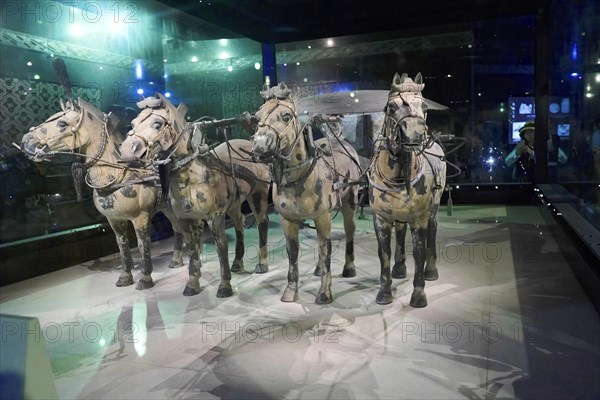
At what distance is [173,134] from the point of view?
180 inches

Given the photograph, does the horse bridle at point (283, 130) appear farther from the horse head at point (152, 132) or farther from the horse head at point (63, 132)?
the horse head at point (63, 132)

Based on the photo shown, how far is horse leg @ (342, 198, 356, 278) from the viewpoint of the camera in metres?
5.46

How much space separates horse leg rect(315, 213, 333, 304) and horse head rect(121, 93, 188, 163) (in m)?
1.67

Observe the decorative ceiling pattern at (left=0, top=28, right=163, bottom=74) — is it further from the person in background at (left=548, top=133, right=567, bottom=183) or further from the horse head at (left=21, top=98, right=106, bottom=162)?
the person in background at (left=548, top=133, right=567, bottom=183)

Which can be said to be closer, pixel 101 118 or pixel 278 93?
pixel 278 93

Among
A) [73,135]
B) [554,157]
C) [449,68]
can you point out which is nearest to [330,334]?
[73,135]

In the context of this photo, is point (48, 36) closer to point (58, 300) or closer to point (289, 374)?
point (58, 300)

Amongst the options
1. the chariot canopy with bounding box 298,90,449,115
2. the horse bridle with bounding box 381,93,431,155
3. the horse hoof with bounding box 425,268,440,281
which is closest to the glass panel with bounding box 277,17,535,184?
the chariot canopy with bounding box 298,90,449,115

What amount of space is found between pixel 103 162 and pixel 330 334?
3.18 metres

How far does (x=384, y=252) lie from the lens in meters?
4.51

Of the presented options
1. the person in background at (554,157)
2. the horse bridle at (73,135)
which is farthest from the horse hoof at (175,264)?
the person in background at (554,157)

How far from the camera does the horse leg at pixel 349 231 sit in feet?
17.9

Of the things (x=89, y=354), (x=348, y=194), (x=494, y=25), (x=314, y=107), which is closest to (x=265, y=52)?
(x=314, y=107)

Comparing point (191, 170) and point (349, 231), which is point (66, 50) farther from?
point (349, 231)
